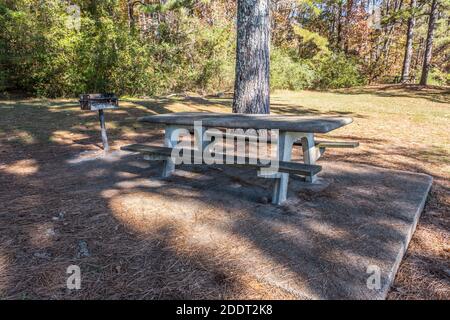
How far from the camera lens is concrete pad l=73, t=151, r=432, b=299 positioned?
1.87 meters

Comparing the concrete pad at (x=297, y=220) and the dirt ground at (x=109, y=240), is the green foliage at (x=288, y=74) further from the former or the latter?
the concrete pad at (x=297, y=220)

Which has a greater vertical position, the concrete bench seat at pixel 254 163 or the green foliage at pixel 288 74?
the green foliage at pixel 288 74

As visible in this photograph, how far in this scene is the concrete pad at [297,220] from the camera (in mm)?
1866

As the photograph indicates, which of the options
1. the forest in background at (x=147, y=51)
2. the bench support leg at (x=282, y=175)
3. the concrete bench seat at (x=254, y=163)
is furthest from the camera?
the forest in background at (x=147, y=51)

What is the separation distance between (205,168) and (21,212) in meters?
1.92

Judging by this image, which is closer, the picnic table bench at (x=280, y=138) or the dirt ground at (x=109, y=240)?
the dirt ground at (x=109, y=240)

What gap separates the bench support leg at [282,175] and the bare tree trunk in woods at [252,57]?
7.61 ft

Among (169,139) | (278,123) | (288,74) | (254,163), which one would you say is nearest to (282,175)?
(254,163)

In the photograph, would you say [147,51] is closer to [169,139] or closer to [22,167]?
[22,167]

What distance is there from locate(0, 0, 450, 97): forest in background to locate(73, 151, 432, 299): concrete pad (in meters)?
9.16

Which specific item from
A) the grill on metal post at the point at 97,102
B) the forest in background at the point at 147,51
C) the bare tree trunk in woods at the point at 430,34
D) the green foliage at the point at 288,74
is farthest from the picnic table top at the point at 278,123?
the bare tree trunk in woods at the point at 430,34

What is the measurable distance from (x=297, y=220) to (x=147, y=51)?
11804 mm

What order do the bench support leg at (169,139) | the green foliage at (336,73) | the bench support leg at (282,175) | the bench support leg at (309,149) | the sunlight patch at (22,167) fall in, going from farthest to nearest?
the green foliage at (336,73) → the sunlight patch at (22,167) → the bench support leg at (169,139) → the bench support leg at (309,149) → the bench support leg at (282,175)

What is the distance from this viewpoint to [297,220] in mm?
2518
